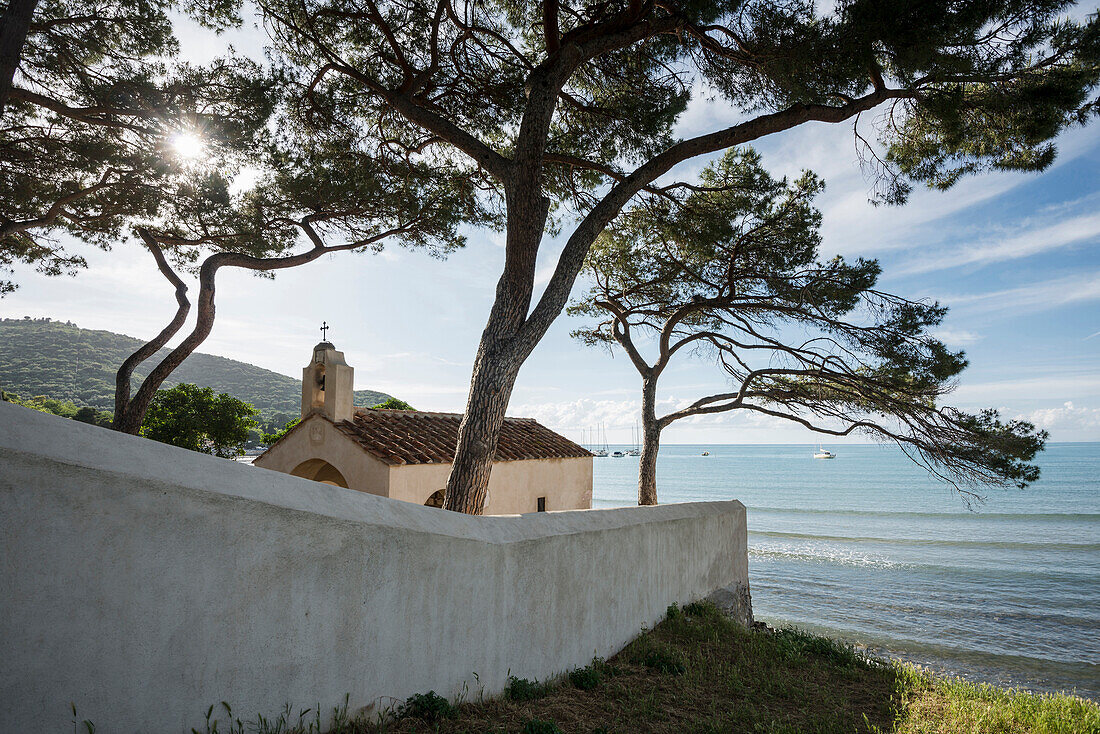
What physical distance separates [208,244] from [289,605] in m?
8.80

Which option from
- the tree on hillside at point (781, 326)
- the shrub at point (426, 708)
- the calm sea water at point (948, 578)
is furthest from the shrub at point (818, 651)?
the calm sea water at point (948, 578)

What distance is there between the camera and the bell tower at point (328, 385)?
11.2 m

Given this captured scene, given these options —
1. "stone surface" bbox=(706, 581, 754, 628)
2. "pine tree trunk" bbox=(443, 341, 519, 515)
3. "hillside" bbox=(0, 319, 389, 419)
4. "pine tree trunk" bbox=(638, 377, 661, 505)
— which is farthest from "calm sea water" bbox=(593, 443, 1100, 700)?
"hillside" bbox=(0, 319, 389, 419)

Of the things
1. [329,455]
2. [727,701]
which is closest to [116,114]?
[329,455]

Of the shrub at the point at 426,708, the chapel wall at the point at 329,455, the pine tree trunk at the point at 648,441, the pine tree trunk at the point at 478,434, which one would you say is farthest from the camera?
the pine tree trunk at the point at 648,441

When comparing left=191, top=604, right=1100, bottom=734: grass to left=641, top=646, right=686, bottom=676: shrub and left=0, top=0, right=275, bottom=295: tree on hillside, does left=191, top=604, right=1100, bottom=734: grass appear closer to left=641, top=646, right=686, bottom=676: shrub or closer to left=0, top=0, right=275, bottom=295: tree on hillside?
left=641, top=646, right=686, bottom=676: shrub

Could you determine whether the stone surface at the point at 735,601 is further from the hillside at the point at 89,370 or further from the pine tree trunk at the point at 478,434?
the hillside at the point at 89,370

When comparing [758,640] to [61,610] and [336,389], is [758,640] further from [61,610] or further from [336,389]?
[336,389]

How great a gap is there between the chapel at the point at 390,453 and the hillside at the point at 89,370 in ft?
73.3

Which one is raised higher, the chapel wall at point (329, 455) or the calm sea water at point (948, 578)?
the chapel wall at point (329, 455)

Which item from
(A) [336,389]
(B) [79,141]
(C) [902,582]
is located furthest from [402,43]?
(C) [902,582]

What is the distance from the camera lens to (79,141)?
789cm

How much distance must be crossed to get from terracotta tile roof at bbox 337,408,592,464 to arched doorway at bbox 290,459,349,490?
1036 mm

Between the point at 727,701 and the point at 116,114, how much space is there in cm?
982
